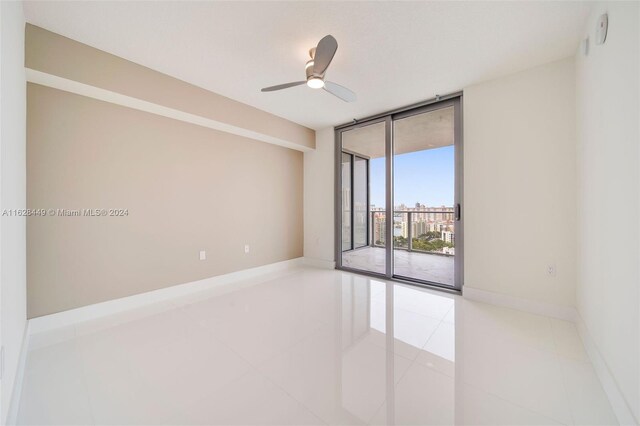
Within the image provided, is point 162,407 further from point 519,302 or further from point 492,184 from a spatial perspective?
point 492,184

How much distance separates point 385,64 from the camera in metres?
2.45

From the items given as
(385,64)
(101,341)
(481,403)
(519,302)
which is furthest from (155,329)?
(519,302)

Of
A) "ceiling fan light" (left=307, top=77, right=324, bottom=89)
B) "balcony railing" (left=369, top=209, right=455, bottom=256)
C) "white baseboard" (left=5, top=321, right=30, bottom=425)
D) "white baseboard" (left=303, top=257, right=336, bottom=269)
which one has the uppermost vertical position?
"ceiling fan light" (left=307, top=77, right=324, bottom=89)

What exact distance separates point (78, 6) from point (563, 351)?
4.37 m

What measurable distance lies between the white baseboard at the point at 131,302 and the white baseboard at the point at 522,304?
2949mm

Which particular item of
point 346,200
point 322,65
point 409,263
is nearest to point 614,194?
point 322,65

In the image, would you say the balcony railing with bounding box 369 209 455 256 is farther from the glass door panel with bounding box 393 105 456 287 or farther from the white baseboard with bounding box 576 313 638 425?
the white baseboard with bounding box 576 313 638 425

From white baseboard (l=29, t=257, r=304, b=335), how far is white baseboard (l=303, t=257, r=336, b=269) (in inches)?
36.1

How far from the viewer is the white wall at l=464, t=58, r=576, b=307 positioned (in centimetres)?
238

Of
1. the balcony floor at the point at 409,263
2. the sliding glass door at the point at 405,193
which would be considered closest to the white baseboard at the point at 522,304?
the sliding glass door at the point at 405,193

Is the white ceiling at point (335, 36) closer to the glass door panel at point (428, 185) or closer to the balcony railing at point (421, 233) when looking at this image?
the glass door panel at point (428, 185)

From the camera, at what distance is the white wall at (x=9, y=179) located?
1195 mm

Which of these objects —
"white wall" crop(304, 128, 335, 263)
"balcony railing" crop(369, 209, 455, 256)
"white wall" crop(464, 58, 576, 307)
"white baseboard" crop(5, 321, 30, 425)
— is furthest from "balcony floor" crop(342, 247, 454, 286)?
"white baseboard" crop(5, 321, 30, 425)

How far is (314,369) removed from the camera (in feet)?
5.46
